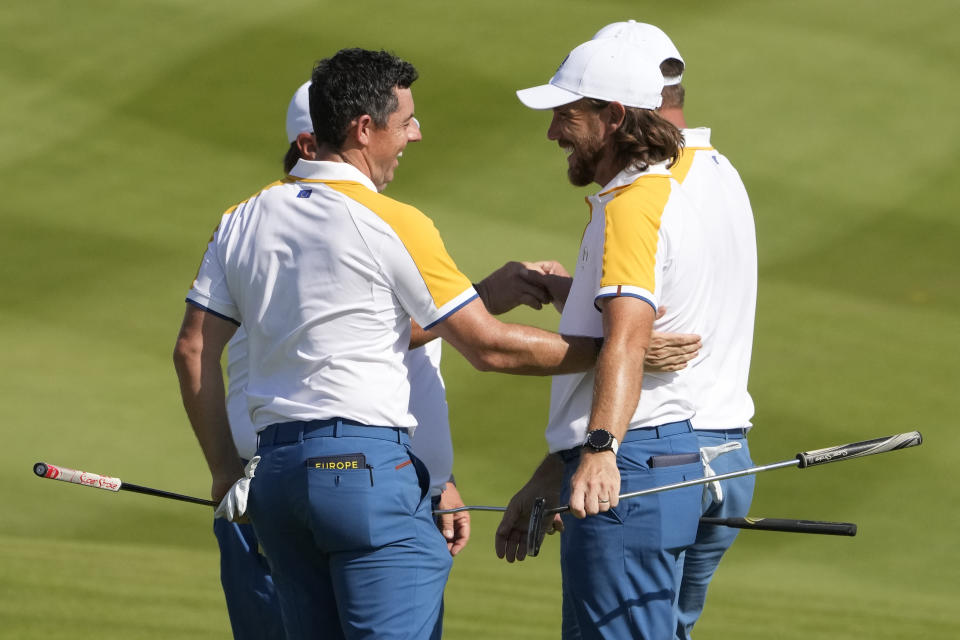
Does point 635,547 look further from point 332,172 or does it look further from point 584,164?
point 332,172

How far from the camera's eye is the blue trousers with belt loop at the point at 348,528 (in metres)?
4.22

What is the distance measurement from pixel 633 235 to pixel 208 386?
1.48 m

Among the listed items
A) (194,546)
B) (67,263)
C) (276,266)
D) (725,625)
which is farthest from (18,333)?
(276,266)

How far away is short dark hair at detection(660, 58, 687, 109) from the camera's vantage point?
5.32 m

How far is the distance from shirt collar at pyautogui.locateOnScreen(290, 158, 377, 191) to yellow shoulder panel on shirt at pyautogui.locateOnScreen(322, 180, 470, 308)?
0.07 meters

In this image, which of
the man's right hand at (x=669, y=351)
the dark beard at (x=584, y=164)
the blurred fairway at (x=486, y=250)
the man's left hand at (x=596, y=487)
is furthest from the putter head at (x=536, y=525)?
the blurred fairway at (x=486, y=250)

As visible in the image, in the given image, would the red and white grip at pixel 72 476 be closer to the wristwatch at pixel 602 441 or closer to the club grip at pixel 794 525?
the wristwatch at pixel 602 441

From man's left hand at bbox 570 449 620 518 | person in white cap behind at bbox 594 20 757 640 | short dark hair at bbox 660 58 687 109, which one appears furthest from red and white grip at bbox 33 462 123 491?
short dark hair at bbox 660 58 687 109

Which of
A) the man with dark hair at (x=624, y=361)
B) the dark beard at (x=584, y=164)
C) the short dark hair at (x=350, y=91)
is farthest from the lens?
the dark beard at (x=584, y=164)

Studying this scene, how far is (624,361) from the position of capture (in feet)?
14.2

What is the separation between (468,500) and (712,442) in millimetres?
4344

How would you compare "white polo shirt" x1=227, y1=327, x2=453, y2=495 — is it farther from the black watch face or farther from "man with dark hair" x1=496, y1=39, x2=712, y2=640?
the black watch face

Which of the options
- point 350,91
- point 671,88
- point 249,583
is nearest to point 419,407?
point 249,583

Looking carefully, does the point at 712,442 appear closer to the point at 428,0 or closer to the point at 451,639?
the point at 451,639
